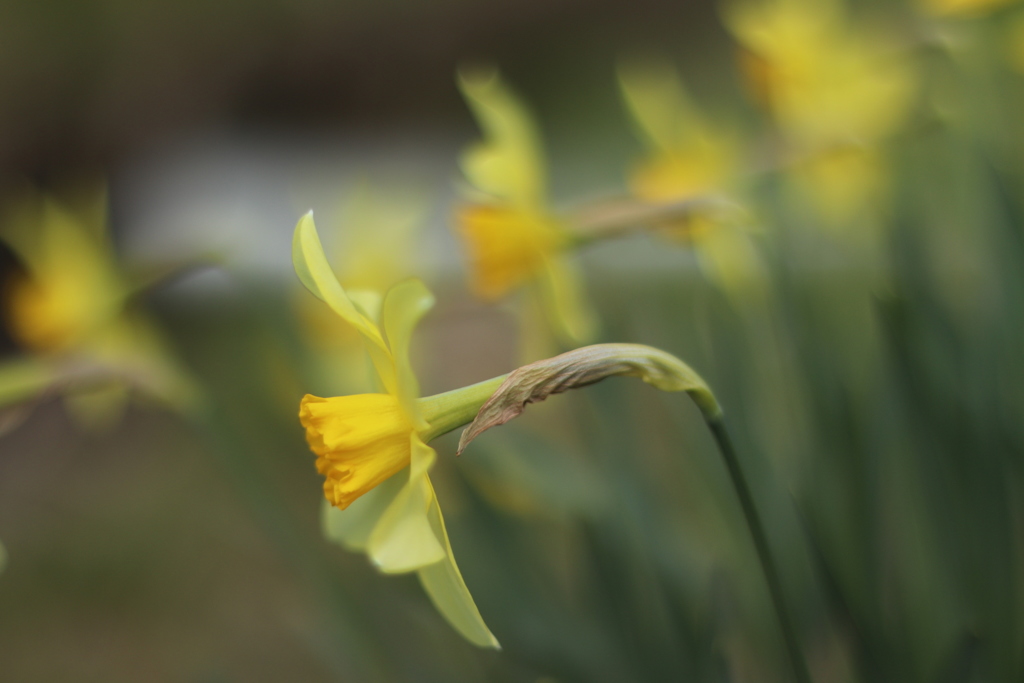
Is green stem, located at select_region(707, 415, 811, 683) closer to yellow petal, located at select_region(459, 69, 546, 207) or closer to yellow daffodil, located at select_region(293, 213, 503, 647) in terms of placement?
yellow daffodil, located at select_region(293, 213, 503, 647)

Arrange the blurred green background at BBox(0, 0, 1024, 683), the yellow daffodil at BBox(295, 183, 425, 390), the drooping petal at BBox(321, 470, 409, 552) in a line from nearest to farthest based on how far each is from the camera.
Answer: the drooping petal at BBox(321, 470, 409, 552)
the blurred green background at BBox(0, 0, 1024, 683)
the yellow daffodil at BBox(295, 183, 425, 390)

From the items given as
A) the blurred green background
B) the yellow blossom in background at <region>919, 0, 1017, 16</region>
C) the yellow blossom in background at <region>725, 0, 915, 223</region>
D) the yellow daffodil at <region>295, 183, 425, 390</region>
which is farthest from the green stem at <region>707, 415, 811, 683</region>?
the yellow daffodil at <region>295, 183, 425, 390</region>

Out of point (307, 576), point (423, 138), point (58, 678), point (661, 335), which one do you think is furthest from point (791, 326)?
point (423, 138)

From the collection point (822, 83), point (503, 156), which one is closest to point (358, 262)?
point (503, 156)

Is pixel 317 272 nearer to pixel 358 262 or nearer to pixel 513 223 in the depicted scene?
pixel 513 223

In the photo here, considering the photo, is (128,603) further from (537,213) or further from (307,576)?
(537,213)

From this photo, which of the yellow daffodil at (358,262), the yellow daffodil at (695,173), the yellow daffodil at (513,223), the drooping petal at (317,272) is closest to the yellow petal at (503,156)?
the yellow daffodil at (513,223)

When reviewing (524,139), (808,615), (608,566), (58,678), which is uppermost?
(524,139)
